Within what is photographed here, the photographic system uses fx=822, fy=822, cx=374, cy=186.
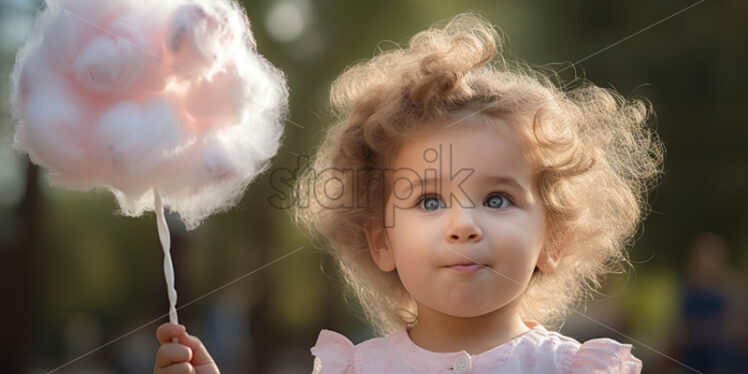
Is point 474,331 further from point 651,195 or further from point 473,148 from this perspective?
point 651,195

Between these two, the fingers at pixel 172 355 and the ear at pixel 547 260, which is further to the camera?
the ear at pixel 547 260

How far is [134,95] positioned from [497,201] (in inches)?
28.8

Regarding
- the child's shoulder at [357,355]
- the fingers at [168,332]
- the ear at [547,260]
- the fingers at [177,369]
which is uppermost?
the ear at [547,260]

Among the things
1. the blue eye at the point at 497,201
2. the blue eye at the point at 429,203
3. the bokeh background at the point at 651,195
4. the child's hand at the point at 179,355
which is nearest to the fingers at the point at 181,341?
the child's hand at the point at 179,355

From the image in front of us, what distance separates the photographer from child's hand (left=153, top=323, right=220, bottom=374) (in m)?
1.57

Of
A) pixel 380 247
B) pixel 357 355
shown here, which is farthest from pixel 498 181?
pixel 357 355

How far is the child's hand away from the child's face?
43 centimetres

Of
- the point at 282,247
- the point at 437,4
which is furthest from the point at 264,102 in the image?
the point at 282,247

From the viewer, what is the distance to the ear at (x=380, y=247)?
1.77 m

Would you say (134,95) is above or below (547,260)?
above

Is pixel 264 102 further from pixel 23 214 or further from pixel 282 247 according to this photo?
pixel 282 247

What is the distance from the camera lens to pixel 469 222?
1.50 metres

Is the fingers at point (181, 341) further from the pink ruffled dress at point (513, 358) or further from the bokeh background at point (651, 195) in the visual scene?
the bokeh background at point (651, 195)

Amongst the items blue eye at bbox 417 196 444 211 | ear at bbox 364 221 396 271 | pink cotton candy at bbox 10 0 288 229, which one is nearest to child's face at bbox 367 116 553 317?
blue eye at bbox 417 196 444 211
